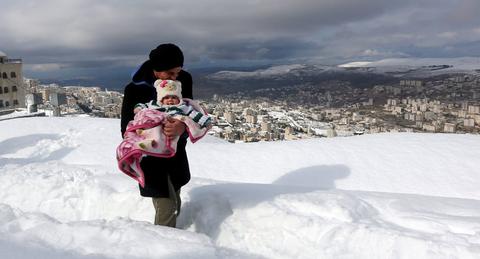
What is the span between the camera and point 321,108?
122ft

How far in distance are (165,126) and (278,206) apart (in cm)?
148

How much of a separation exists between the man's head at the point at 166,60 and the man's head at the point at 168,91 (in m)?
0.11

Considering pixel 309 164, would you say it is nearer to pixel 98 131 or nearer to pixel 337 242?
pixel 337 242

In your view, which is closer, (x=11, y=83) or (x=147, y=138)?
(x=147, y=138)

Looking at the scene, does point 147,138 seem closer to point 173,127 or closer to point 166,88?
point 173,127

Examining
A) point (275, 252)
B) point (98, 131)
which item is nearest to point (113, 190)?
point (275, 252)

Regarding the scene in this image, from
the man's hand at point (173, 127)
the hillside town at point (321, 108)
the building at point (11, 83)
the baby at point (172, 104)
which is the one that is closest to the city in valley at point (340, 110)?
the hillside town at point (321, 108)

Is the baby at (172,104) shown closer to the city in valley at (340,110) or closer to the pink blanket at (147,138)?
the pink blanket at (147,138)

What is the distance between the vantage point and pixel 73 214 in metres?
4.14

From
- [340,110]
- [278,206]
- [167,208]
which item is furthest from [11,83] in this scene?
[278,206]

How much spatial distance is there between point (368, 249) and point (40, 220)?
9.15 feet

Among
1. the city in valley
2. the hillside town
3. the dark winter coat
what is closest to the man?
the dark winter coat

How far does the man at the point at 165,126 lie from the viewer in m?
2.86

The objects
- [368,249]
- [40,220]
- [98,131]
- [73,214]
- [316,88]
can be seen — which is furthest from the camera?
[316,88]
